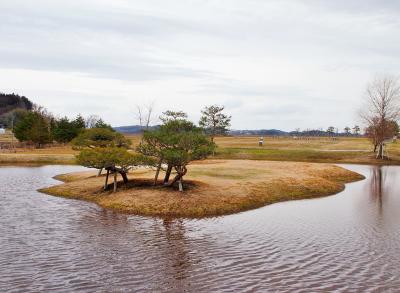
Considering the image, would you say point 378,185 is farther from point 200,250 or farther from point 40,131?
point 40,131

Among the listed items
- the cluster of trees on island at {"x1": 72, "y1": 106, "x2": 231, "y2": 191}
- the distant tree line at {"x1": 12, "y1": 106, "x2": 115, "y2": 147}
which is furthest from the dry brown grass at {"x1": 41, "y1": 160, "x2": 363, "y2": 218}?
the distant tree line at {"x1": 12, "y1": 106, "x2": 115, "y2": 147}

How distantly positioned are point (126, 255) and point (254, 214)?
14.5 metres

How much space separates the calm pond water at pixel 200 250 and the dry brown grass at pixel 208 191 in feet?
6.72

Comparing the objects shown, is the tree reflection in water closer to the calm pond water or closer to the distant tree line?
the calm pond water

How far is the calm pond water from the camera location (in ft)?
61.4

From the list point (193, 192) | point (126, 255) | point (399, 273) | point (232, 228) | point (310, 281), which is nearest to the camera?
point (310, 281)

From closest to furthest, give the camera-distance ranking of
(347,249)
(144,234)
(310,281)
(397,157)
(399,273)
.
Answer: (310,281), (399,273), (347,249), (144,234), (397,157)

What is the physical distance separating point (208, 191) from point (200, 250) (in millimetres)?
14985

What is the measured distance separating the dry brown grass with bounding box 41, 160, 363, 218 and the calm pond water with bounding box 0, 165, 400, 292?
205 centimetres

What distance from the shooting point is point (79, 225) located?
2933 centimetres

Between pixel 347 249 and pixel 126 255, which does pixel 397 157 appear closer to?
pixel 347 249

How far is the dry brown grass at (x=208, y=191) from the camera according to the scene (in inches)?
1361

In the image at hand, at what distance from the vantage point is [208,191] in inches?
1522

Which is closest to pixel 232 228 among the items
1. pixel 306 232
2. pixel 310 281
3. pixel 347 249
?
pixel 306 232
